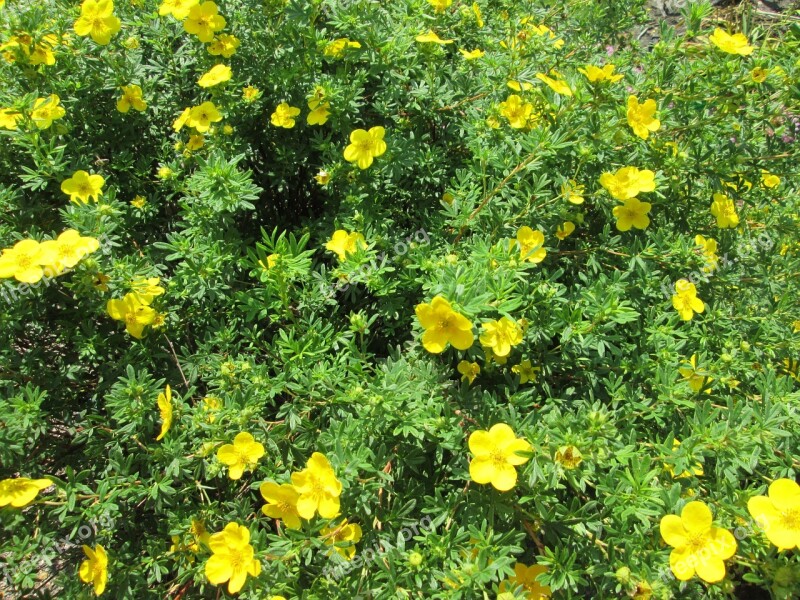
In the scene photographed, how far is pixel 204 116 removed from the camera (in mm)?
2697

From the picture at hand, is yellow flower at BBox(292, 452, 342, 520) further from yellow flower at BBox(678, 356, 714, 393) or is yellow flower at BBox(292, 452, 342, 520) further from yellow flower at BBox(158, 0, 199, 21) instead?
yellow flower at BBox(158, 0, 199, 21)

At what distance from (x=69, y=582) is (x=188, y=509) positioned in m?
0.51

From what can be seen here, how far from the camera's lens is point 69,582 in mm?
2283

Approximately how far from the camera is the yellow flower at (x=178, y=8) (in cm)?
256

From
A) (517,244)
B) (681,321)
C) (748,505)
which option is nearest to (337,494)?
(517,244)

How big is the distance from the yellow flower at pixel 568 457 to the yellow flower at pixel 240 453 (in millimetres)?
1028

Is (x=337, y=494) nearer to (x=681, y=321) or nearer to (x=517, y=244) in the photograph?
(x=517, y=244)

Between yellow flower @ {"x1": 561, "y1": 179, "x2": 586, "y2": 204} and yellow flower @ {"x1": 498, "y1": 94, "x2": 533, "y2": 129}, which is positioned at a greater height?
yellow flower @ {"x1": 498, "y1": 94, "x2": 533, "y2": 129}

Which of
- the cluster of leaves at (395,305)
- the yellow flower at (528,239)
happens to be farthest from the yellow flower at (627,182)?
the yellow flower at (528,239)

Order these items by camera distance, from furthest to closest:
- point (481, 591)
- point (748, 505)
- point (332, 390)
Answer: point (332, 390) < point (481, 591) < point (748, 505)

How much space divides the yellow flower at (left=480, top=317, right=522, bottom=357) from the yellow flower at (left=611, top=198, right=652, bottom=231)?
2.63ft

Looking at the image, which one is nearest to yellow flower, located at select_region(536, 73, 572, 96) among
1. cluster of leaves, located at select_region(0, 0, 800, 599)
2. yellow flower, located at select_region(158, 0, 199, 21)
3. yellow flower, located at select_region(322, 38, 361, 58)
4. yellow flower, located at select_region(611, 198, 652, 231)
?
cluster of leaves, located at select_region(0, 0, 800, 599)

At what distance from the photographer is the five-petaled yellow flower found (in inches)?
109

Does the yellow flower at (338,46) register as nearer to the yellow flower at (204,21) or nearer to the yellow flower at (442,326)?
the yellow flower at (204,21)
